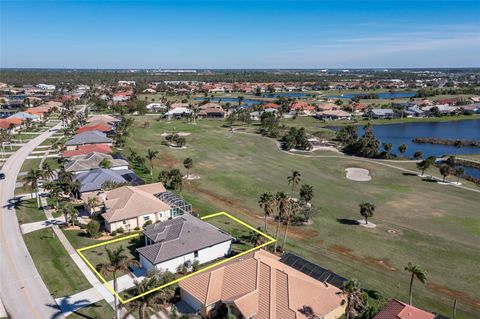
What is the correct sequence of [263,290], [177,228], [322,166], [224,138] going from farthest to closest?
[224,138], [322,166], [177,228], [263,290]

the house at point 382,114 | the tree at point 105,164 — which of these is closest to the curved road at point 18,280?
the tree at point 105,164

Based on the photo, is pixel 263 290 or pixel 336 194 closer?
pixel 263 290

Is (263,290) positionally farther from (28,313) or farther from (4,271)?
(4,271)

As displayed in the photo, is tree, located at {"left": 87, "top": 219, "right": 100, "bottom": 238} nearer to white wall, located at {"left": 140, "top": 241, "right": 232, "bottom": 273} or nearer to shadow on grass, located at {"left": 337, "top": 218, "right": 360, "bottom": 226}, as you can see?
white wall, located at {"left": 140, "top": 241, "right": 232, "bottom": 273}

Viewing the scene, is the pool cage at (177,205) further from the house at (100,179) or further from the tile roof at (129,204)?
the house at (100,179)

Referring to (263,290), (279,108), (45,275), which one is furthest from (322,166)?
(279,108)

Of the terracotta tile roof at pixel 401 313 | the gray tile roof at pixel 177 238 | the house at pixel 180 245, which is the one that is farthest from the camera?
the gray tile roof at pixel 177 238

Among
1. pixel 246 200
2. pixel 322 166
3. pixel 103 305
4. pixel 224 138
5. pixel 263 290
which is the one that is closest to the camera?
pixel 263 290
